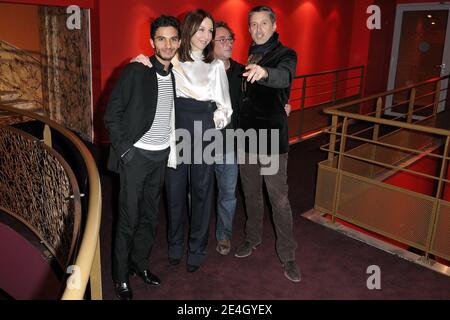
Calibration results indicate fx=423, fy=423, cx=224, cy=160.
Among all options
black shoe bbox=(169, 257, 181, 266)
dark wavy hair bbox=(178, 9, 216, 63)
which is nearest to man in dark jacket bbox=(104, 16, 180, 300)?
dark wavy hair bbox=(178, 9, 216, 63)

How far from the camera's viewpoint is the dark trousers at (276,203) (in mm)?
2988

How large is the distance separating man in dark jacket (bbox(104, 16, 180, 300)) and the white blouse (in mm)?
97

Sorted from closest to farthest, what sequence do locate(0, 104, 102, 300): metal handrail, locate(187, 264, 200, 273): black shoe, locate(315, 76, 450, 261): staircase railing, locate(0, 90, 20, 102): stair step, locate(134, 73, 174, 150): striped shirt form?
locate(0, 104, 102, 300): metal handrail → locate(134, 73, 174, 150): striped shirt → locate(187, 264, 200, 273): black shoe → locate(315, 76, 450, 261): staircase railing → locate(0, 90, 20, 102): stair step

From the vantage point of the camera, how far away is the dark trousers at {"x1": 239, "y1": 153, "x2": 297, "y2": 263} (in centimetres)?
299

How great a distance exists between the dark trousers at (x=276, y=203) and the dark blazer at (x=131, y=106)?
976 millimetres

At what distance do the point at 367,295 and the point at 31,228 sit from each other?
288 cm

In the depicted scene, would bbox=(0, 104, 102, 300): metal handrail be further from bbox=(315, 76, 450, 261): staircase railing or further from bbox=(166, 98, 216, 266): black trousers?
bbox=(315, 76, 450, 261): staircase railing

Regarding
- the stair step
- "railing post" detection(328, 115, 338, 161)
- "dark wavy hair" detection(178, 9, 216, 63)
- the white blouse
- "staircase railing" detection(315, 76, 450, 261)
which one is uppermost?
"dark wavy hair" detection(178, 9, 216, 63)

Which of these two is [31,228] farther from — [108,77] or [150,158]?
[108,77]

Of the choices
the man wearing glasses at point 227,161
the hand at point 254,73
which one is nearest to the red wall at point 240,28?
the man wearing glasses at point 227,161

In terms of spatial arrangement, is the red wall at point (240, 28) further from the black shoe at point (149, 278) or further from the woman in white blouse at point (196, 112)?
the black shoe at point (149, 278)

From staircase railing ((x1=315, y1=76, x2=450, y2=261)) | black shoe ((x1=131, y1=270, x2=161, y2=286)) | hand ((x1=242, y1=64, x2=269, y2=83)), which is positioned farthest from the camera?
staircase railing ((x1=315, y1=76, x2=450, y2=261))
